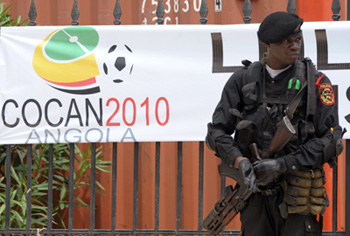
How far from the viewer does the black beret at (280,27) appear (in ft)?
11.4

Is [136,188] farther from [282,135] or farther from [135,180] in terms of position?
[282,135]

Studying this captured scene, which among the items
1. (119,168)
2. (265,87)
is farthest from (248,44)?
(119,168)

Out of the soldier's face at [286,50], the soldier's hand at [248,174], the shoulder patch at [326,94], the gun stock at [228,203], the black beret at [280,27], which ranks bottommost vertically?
the gun stock at [228,203]

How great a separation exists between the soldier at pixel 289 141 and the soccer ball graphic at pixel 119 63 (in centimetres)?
131

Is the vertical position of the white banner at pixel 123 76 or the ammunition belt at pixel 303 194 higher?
the white banner at pixel 123 76

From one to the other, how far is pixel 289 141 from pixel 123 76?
164cm

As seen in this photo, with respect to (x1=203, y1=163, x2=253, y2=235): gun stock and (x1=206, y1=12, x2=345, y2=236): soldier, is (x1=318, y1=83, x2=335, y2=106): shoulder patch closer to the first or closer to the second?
(x1=206, y1=12, x2=345, y2=236): soldier

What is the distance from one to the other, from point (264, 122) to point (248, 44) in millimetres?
1275

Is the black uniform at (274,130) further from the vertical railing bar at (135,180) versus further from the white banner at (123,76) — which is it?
the vertical railing bar at (135,180)

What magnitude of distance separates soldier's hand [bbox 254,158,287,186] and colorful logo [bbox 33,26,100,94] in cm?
174

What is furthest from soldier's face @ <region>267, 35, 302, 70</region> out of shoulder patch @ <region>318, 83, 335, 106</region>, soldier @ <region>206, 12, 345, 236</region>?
shoulder patch @ <region>318, 83, 335, 106</region>

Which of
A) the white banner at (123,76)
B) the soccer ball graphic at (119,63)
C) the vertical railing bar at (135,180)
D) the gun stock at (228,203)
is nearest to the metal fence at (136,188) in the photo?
the vertical railing bar at (135,180)

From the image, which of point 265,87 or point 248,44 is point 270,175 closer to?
point 265,87

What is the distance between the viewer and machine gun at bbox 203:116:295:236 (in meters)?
3.42
